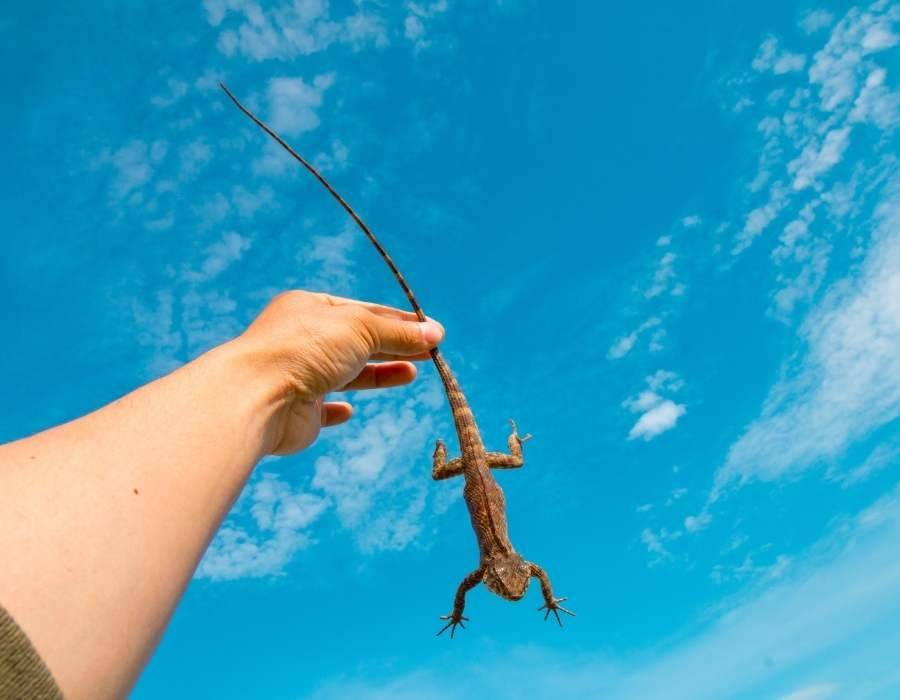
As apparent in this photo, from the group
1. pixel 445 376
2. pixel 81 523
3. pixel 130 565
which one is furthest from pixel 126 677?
pixel 445 376

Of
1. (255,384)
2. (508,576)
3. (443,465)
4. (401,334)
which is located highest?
(443,465)

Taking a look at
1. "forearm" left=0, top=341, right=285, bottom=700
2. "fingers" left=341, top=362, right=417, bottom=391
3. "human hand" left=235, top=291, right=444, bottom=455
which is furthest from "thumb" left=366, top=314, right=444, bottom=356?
"forearm" left=0, top=341, right=285, bottom=700

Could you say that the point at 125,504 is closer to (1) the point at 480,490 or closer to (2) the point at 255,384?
(2) the point at 255,384

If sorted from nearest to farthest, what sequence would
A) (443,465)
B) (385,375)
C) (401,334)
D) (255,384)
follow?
(255,384)
(401,334)
(385,375)
(443,465)

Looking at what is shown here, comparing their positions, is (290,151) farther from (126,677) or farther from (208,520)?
(126,677)

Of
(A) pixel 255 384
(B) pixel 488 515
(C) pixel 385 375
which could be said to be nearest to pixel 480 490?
(B) pixel 488 515
